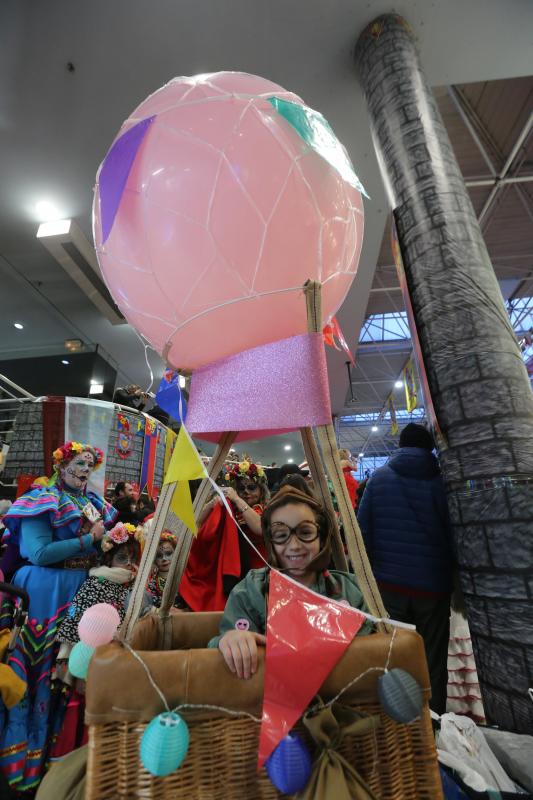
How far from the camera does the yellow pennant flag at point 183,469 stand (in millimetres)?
846

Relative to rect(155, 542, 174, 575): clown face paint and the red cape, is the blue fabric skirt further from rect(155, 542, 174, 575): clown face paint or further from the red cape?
the red cape

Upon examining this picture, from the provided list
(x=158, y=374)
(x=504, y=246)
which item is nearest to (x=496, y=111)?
(x=504, y=246)

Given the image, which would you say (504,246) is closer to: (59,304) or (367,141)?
(367,141)

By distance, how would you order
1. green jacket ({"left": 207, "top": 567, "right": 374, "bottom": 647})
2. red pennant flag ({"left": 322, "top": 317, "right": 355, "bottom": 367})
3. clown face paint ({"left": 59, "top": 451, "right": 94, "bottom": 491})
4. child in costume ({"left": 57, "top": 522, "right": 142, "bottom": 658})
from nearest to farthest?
green jacket ({"left": 207, "top": 567, "right": 374, "bottom": 647}), red pennant flag ({"left": 322, "top": 317, "right": 355, "bottom": 367}), child in costume ({"left": 57, "top": 522, "right": 142, "bottom": 658}), clown face paint ({"left": 59, "top": 451, "right": 94, "bottom": 491})

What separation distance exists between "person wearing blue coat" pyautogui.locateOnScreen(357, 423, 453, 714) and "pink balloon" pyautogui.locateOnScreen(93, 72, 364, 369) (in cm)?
129

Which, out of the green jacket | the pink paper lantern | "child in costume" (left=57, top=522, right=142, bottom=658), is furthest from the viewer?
"child in costume" (left=57, top=522, right=142, bottom=658)

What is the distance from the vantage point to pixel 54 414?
197 inches

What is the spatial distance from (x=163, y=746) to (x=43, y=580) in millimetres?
1867

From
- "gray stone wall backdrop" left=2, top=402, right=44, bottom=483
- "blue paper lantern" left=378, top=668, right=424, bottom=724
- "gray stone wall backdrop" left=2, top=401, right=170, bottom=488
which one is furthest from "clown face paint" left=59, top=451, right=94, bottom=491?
"gray stone wall backdrop" left=2, top=402, right=44, bottom=483

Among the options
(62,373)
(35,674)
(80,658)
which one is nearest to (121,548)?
(35,674)

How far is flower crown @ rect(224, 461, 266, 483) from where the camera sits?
2.24 meters

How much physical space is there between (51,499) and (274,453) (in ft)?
31.5

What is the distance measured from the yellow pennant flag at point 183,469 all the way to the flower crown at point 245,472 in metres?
1.34

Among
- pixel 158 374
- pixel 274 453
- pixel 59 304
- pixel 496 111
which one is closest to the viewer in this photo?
pixel 496 111
